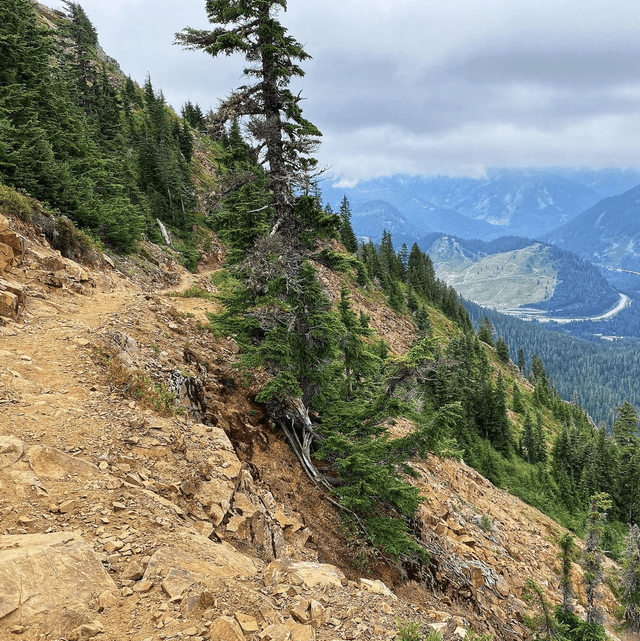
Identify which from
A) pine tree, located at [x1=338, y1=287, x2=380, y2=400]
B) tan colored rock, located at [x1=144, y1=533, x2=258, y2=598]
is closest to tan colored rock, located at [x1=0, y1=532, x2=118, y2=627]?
tan colored rock, located at [x1=144, y1=533, x2=258, y2=598]

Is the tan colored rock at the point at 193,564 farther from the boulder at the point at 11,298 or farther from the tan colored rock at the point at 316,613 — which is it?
the boulder at the point at 11,298

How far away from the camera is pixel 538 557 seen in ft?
60.8

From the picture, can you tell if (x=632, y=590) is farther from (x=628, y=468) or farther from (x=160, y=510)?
(x=628, y=468)

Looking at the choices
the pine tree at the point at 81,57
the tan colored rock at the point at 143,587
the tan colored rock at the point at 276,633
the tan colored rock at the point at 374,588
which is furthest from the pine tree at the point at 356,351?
the pine tree at the point at 81,57

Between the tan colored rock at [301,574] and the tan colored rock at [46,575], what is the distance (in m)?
2.37

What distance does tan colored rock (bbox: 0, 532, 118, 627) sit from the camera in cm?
441

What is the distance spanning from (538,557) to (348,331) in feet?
52.5

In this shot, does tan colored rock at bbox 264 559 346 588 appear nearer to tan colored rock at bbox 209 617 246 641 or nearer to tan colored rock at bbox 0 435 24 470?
tan colored rock at bbox 209 617 246 641

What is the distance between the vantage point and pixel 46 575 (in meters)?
4.74

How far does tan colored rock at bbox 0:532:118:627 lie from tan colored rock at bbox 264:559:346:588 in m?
2.37

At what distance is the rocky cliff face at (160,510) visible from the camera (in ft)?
16.1

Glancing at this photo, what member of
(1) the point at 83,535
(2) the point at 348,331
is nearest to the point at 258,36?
(2) the point at 348,331

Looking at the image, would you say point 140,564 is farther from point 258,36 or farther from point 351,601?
point 258,36

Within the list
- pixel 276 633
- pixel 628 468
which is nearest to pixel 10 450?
pixel 276 633
